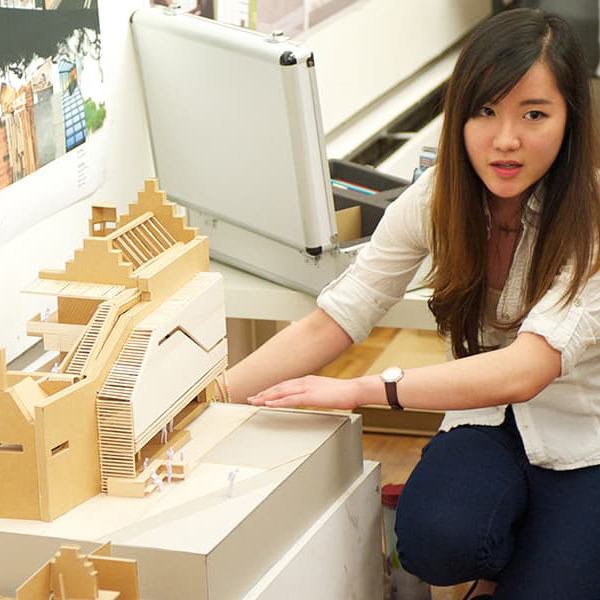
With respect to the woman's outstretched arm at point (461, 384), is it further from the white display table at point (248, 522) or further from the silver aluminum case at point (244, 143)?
the silver aluminum case at point (244, 143)

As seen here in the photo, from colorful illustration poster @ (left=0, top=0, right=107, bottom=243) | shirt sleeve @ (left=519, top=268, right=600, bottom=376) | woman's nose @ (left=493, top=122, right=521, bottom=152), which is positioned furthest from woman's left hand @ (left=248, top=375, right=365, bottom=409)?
colorful illustration poster @ (left=0, top=0, right=107, bottom=243)

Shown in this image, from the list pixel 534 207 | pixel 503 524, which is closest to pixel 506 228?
pixel 534 207

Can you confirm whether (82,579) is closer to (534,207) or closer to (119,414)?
(119,414)

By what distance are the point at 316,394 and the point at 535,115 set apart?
43 cm

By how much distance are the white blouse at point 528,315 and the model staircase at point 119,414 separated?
1.37 ft

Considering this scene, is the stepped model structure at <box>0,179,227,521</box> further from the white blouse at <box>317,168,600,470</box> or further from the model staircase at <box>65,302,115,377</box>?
the white blouse at <box>317,168,600,470</box>

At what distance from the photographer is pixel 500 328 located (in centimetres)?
148

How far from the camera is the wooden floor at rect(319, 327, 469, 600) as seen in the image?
209 centimetres

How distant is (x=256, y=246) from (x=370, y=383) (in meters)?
0.57

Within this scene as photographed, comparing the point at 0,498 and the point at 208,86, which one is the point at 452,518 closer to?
the point at 0,498

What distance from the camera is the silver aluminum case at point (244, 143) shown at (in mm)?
1652

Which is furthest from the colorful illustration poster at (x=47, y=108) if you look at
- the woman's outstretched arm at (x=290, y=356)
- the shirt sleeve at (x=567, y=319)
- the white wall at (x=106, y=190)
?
the shirt sleeve at (x=567, y=319)

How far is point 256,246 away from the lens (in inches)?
72.5

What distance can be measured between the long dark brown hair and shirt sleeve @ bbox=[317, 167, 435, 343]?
4cm
